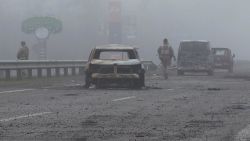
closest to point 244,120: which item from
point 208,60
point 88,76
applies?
point 88,76

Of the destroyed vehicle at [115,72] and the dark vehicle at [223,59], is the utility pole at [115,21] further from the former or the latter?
the destroyed vehicle at [115,72]

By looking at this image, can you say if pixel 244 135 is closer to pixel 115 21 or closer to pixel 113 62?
pixel 113 62

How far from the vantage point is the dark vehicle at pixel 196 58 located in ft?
116

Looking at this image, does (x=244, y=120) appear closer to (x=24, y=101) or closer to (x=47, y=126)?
(x=47, y=126)

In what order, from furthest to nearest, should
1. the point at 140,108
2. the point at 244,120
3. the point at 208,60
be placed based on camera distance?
the point at 208,60 → the point at 140,108 → the point at 244,120

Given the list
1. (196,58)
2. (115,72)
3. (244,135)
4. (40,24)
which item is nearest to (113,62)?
(115,72)

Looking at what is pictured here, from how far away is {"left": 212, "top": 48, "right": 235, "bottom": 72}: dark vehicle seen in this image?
42.7 m

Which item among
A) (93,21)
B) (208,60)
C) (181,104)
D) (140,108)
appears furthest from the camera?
(93,21)

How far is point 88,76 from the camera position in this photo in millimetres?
20250

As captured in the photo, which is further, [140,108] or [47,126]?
[140,108]

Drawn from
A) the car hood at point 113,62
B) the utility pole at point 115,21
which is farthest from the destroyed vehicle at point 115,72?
the utility pole at point 115,21

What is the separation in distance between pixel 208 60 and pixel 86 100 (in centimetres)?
2122

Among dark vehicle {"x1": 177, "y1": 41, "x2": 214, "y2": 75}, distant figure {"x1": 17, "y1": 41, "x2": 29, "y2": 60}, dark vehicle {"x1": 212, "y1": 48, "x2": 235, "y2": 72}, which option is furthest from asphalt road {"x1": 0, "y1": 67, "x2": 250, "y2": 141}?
dark vehicle {"x1": 212, "y1": 48, "x2": 235, "y2": 72}

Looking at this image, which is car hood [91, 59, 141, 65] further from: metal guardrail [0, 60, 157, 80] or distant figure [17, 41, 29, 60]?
distant figure [17, 41, 29, 60]
